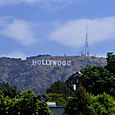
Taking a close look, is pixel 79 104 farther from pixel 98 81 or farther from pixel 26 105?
pixel 98 81

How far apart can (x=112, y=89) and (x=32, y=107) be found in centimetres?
5772

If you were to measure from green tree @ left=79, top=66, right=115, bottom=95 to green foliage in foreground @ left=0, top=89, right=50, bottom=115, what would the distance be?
57.0 meters

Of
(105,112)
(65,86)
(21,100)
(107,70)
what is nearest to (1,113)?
(21,100)

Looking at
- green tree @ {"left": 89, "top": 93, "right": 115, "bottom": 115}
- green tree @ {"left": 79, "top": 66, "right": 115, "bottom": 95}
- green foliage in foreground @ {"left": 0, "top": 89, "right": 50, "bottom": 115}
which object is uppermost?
green tree @ {"left": 79, "top": 66, "right": 115, "bottom": 95}

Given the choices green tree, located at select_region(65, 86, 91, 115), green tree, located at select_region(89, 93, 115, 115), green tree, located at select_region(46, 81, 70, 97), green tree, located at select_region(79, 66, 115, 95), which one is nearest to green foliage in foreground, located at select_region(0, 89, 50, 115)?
green tree, located at select_region(65, 86, 91, 115)

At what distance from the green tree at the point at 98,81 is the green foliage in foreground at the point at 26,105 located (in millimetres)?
57027

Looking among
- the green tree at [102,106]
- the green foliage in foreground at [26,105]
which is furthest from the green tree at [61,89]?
the green foliage in foreground at [26,105]

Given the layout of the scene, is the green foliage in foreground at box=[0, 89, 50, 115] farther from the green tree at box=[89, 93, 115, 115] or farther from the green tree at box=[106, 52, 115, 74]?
the green tree at box=[106, 52, 115, 74]

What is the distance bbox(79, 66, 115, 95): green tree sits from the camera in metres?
75.0

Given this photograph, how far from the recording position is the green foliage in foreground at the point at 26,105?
56.7ft

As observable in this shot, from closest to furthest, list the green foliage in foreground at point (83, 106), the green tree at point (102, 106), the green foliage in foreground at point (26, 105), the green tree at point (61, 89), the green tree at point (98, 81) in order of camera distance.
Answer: the green foliage in foreground at point (26, 105) → the green foliage in foreground at point (83, 106) → the green tree at point (102, 106) → the green tree at point (98, 81) → the green tree at point (61, 89)

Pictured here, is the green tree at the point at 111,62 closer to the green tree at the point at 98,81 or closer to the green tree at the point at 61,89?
the green tree at the point at 98,81

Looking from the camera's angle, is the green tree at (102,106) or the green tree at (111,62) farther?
the green tree at (111,62)

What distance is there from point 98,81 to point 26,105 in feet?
195
